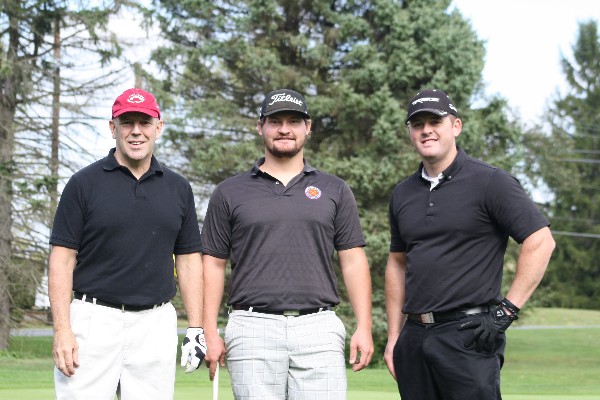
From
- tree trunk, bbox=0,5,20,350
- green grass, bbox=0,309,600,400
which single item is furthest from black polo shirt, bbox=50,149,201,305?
tree trunk, bbox=0,5,20,350

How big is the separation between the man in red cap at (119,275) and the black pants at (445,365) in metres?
1.14

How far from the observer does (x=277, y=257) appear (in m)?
5.17

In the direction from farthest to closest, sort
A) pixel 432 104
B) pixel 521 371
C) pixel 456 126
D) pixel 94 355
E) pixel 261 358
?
pixel 521 371, pixel 456 126, pixel 432 104, pixel 261 358, pixel 94 355

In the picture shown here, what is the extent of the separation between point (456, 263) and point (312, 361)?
0.92 m

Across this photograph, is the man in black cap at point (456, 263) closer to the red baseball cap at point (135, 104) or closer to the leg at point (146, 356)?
the leg at point (146, 356)

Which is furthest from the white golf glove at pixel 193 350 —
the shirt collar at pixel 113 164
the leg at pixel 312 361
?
the shirt collar at pixel 113 164

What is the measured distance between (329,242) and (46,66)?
59.9ft

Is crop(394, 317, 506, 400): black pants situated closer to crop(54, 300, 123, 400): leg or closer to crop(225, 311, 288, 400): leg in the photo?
crop(225, 311, 288, 400): leg

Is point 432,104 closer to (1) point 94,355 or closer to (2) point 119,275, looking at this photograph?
(2) point 119,275

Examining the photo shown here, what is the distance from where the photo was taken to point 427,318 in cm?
525

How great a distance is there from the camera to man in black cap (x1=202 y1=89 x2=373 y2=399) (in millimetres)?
5133

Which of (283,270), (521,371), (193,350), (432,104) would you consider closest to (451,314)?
(283,270)

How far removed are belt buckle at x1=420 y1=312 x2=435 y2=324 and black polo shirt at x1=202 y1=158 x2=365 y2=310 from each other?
1.57 feet

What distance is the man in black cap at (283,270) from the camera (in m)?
A: 5.13
